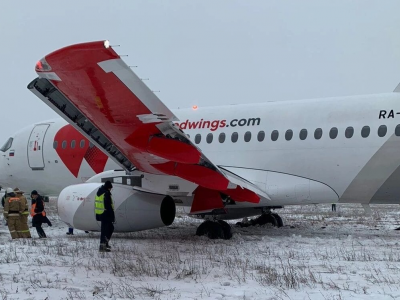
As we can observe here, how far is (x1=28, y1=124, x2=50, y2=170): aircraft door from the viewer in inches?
618

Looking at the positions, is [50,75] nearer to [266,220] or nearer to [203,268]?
[203,268]

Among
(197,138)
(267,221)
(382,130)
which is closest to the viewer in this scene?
(382,130)

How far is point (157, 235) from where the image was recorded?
13234 mm

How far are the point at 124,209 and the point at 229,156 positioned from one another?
3.12 m

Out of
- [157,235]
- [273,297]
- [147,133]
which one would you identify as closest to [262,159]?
[157,235]

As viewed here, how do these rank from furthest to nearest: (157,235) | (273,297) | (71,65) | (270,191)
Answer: (157,235), (270,191), (71,65), (273,297)

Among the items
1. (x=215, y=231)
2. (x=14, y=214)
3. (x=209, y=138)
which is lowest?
(x=14, y=214)

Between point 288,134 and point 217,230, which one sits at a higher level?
point 288,134

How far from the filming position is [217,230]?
12.0 metres

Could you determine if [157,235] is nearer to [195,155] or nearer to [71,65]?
[195,155]

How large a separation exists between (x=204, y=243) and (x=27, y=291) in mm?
5429

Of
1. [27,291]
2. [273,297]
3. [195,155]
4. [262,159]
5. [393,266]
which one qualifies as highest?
[262,159]

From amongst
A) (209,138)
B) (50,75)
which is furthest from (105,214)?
(209,138)

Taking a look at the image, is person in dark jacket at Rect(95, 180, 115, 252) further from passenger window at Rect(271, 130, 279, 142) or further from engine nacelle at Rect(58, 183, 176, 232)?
passenger window at Rect(271, 130, 279, 142)
